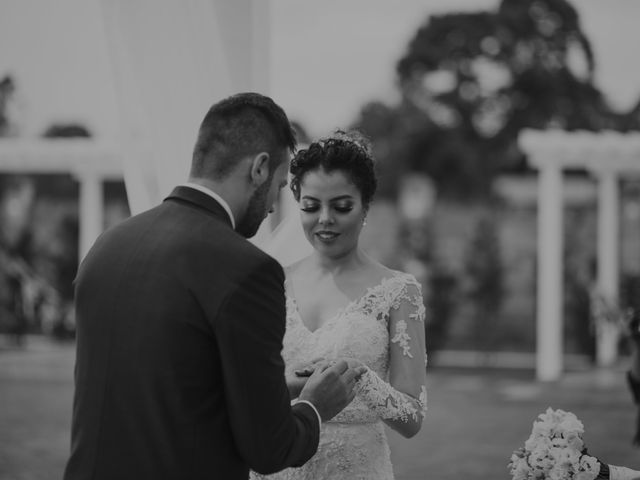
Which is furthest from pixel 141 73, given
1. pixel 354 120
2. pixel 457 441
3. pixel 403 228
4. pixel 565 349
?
pixel 354 120

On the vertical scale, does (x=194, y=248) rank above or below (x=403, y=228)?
above

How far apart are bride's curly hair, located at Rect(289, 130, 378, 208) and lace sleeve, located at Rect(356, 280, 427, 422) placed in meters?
0.37

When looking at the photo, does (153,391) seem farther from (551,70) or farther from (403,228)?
(551,70)

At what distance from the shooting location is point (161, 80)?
3105 millimetres

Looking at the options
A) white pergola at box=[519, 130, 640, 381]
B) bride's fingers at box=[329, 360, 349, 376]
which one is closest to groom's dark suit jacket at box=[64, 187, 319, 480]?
bride's fingers at box=[329, 360, 349, 376]

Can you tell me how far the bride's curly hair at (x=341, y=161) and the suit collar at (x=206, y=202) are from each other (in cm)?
95

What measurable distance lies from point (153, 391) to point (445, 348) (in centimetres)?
1382

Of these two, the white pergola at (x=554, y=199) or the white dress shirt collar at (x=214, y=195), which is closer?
the white dress shirt collar at (x=214, y=195)

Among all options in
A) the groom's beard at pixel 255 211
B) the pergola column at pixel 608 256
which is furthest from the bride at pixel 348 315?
the pergola column at pixel 608 256

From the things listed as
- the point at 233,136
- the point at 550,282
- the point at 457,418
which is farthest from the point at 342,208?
the point at 550,282

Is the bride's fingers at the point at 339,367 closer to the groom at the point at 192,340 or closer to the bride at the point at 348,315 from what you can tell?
the groom at the point at 192,340

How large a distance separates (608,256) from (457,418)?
4.66 metres

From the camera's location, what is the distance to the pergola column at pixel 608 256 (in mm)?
13023

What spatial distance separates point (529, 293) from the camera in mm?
15945
